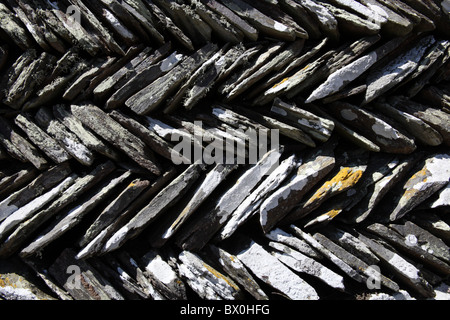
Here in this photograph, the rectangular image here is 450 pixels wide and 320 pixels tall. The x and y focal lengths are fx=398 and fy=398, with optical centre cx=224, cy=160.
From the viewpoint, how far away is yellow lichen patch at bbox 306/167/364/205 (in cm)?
393

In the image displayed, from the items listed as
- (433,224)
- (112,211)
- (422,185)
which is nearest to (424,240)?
(433,224)

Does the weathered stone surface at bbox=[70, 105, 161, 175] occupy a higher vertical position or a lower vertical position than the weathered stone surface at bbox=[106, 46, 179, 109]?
lower

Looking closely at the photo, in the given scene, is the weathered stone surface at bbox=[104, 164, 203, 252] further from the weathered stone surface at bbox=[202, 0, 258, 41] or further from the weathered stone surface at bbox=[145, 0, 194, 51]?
the weathered stone surface at bbox=[202, 0, 258, 41]

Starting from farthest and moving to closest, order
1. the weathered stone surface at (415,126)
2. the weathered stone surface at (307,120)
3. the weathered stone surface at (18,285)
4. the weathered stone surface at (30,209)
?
the weathered stone surface at (415,126) < the weathered stone surface at (307,120) < the weathered stone surface at (30,209) < the weathered stone surface at (18,285)

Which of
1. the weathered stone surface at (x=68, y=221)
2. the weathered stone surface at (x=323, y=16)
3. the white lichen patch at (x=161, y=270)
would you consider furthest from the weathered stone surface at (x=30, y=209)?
the weathered stone surface at (x=323, y=16)

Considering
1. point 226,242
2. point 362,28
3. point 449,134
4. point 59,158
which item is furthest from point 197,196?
point 449,134

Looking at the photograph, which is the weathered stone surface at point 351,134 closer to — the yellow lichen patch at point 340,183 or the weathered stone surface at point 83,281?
the yellow lichen patch at point 340,183

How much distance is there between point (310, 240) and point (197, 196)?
1.16 meters

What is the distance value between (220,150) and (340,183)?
124cm

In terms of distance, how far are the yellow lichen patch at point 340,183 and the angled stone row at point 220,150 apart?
1 centimetres

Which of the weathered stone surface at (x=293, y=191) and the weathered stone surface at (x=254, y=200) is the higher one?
the weathered stone surface at (x=254, y=200)

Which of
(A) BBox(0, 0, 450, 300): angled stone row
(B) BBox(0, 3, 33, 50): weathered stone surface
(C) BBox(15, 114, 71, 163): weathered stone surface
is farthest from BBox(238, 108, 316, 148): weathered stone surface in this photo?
(B) BBox(0, 3, 33, 50): weathered stone surface

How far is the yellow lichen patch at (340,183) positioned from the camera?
3.93 m

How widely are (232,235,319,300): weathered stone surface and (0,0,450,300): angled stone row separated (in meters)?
0.01
